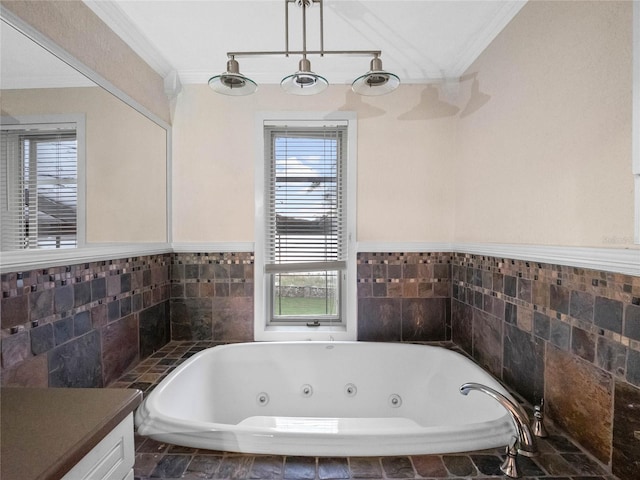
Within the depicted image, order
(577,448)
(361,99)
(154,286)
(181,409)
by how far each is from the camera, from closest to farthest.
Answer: (577,448) → (181,409) → (154,286) → (361,99)

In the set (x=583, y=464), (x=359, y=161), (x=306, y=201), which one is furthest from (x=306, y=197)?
(x=583, y=464)

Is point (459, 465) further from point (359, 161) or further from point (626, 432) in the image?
point (359, 161)

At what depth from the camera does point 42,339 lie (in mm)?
1123

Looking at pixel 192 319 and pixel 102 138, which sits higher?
pixel 102 138

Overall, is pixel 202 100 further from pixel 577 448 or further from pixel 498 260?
pixel 577 448

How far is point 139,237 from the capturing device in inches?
67.7

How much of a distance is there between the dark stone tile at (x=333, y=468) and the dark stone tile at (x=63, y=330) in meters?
1.11

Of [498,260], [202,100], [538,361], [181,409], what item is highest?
[202,100]

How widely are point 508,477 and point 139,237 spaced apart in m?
1.94

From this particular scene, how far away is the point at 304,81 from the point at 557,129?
1.10 m

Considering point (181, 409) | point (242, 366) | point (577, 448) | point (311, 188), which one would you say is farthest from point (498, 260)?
point (181, 409)

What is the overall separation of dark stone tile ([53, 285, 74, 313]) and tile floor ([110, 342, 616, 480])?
618 millimetres

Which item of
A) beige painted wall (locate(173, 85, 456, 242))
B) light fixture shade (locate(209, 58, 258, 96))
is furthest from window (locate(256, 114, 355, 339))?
light fixture shade (locate(209, 58, 258, 96))

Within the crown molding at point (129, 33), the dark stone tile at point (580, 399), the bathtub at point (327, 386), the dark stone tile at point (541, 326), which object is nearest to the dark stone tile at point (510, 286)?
the dark stone tile at point (541, 326)
